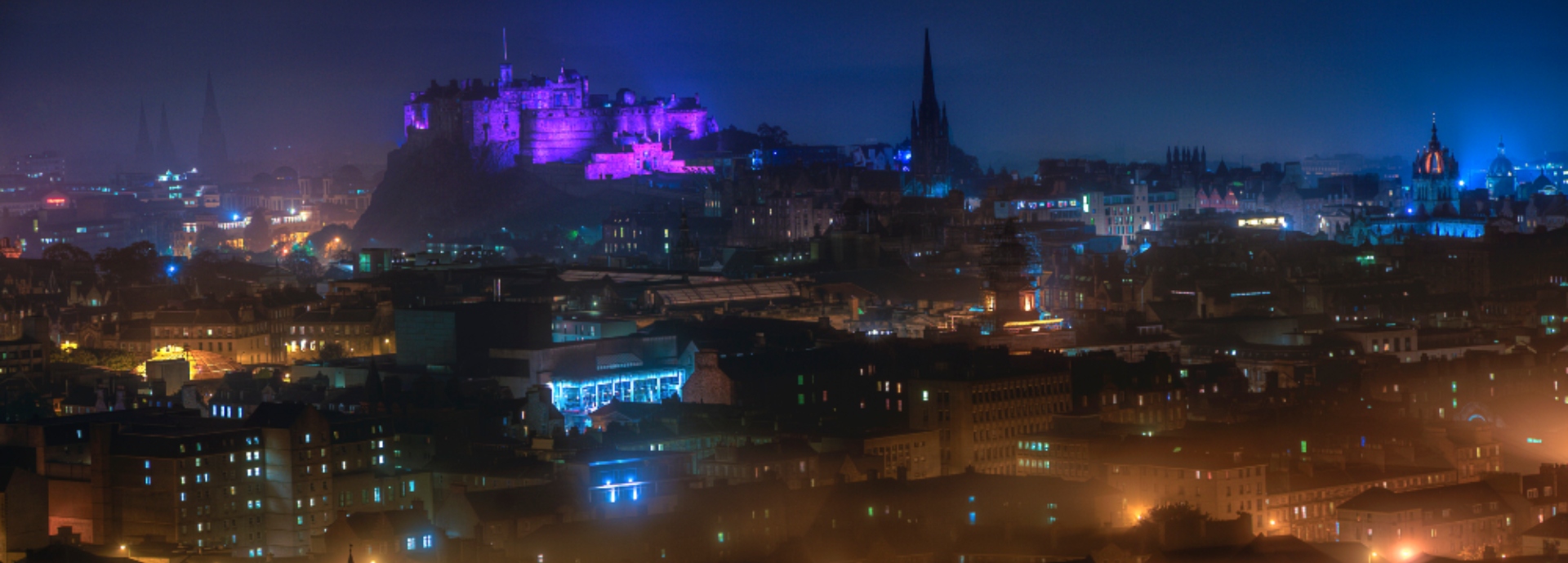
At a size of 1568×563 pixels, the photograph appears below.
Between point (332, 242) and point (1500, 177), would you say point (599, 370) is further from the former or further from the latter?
point (1500, 177)

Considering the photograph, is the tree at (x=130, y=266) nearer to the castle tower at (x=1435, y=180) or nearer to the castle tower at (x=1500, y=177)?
the castle tower at (x=1435, y=180)

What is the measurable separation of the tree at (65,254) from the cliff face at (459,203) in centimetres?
1815

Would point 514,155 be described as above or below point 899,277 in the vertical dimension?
above

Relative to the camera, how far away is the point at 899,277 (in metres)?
94.4

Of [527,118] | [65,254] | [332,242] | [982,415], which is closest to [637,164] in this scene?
[527,118]

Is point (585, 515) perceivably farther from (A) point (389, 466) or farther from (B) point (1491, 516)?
(B) point (1491, 516)

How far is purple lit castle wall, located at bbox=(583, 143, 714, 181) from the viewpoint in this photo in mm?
137000

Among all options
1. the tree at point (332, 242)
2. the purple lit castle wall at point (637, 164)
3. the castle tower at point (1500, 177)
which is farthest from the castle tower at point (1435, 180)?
the tree at point (332, 242)

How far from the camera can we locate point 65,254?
399ft

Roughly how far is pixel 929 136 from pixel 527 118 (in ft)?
81.2

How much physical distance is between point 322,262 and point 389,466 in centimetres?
8502

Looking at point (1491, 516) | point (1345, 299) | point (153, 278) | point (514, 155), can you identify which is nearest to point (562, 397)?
point (1491, 516)

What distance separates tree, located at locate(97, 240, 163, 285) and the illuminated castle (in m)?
22.7

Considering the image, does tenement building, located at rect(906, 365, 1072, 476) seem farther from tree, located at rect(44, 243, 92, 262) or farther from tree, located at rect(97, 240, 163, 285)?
tree, located at rect(44, 243, 92, 262)
